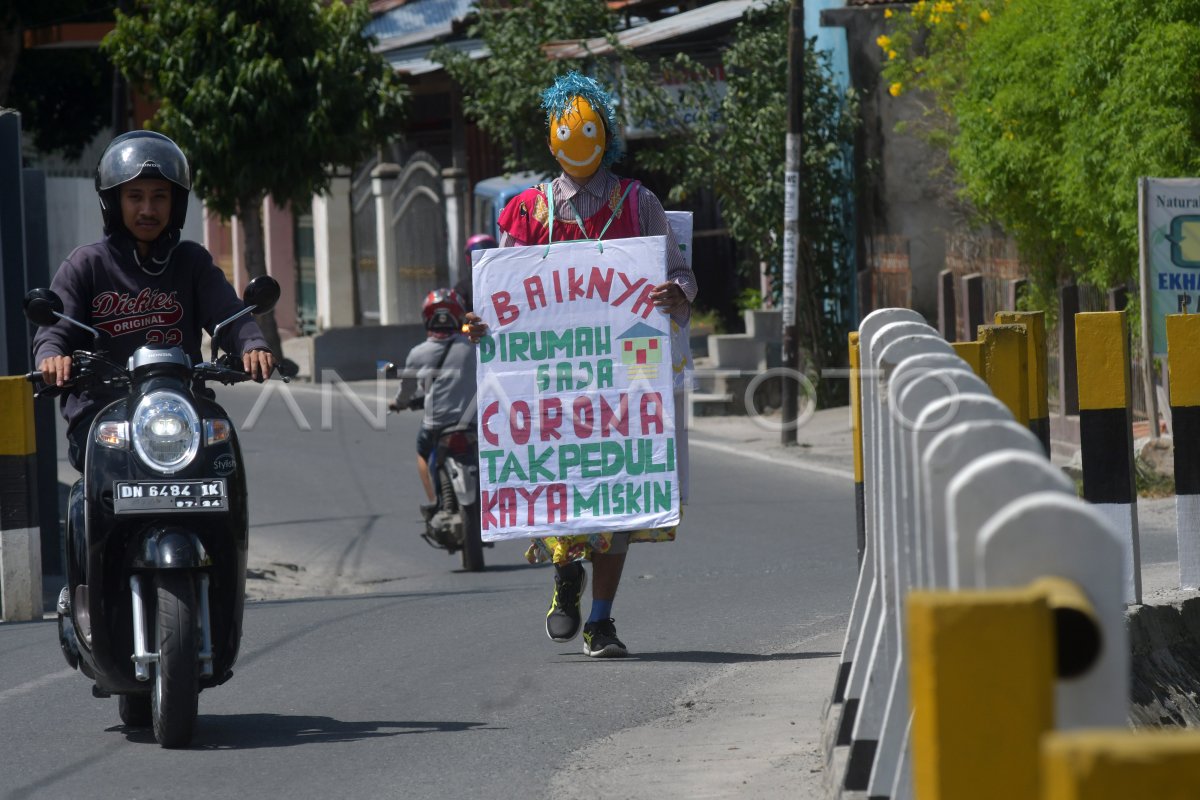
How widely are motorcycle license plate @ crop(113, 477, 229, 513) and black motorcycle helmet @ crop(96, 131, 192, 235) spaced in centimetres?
86

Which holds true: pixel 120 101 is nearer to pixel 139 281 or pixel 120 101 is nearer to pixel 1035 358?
pixel 139 281

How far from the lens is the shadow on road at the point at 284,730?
5328mm

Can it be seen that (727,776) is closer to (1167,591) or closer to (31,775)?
(31,775)

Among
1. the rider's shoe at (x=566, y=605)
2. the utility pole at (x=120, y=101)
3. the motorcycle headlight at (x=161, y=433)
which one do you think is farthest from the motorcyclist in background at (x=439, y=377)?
the utility pole at (x=120, y=101)

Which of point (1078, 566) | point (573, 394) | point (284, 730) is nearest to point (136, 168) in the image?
point (284, 730)

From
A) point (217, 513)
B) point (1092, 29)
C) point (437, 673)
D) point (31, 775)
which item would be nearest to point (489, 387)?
point (437, 673)

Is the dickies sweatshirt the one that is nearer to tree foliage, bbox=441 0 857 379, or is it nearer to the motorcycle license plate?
the motorcycle license plate

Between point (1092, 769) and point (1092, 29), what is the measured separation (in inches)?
474

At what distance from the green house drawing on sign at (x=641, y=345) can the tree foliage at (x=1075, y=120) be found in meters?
6.83

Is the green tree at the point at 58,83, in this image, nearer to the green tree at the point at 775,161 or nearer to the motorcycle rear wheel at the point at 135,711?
the green tree at the point at 775,161

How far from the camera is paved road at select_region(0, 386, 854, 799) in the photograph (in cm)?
497

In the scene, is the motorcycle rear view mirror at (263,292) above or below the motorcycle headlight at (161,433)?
above

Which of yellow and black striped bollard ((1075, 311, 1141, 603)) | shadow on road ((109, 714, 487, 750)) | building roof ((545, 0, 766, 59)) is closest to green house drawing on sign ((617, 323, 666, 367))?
yellow and black striped bollard ((1075, 311, 1141, 603))

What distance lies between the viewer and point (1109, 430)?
637cm
